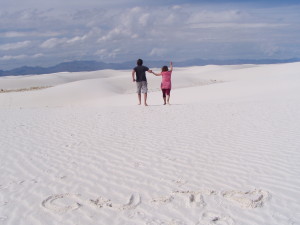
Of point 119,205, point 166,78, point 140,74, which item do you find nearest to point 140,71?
point 140,74

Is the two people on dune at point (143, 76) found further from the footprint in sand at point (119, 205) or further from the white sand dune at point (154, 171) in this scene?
the footprint in sand at point (119, 205)

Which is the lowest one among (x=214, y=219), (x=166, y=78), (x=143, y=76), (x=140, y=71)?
(x=214, y=219)

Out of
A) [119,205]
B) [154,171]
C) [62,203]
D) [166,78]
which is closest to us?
[119,205]

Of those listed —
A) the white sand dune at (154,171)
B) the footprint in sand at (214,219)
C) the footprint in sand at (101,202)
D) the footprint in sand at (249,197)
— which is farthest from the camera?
the footprint in sand at (101,202)

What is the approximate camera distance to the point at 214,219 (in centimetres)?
417

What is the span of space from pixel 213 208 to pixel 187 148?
9.16 feet

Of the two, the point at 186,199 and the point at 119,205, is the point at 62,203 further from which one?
the point at 186,199

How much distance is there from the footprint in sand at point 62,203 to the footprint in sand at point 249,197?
6.91 ft

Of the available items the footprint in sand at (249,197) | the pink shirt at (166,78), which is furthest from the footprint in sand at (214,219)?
the pink shirt at (166,78)

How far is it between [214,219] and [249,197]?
817mm

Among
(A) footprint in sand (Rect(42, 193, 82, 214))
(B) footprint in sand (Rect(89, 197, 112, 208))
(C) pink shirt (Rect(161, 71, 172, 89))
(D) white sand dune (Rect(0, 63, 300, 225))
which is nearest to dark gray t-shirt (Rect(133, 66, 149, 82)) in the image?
(C) pink shirt (Rect(161, 71, 172, 89))

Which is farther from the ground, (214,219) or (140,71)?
(140,71)

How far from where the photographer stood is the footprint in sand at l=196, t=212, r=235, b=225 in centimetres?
409

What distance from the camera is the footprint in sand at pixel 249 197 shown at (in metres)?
4.53
